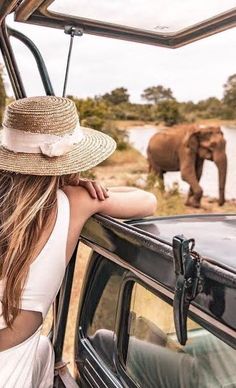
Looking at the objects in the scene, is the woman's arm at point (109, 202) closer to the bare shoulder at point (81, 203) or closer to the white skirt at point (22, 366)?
the bare shoulder at point (81, 203)

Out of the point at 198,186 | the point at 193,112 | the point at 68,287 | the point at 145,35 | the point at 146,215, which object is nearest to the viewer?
the point at 146,215

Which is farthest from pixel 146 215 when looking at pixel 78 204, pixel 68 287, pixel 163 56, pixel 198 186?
pixel 163 56

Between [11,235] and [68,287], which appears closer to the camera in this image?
[11,235]

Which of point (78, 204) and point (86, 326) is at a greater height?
point (78, 204)

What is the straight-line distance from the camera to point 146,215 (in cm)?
146

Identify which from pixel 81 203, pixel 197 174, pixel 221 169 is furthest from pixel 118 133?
pixel 81 203

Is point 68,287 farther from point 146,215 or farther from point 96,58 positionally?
point 96,58

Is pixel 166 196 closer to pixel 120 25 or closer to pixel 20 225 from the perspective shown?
pixel 120 25

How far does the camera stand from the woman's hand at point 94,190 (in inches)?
54.4

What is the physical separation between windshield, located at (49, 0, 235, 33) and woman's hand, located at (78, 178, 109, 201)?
18.6 inches

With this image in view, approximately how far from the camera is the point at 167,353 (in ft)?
4.07

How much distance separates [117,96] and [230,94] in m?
1.67

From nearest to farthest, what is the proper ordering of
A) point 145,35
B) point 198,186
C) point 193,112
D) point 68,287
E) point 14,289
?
point 14,289, point 68,287, point 145,35, point 198,186, point 193,112

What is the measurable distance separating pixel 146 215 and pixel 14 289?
351 mm
